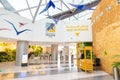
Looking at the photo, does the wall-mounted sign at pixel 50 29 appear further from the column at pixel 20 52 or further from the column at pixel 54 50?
the column at pixel 54 50

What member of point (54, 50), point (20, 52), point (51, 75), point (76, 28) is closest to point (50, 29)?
point (76, 28)

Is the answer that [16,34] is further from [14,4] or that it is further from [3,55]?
[3,55]

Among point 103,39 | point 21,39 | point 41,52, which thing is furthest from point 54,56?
point 103,39

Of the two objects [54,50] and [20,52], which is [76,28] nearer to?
[20,52]

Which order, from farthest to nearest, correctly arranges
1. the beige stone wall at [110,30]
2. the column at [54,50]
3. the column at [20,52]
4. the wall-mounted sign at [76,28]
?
the column at [54,50] < the wall-mounted sign at [76,28] < the column at [20,52] < the beige stone wall at [110,30]

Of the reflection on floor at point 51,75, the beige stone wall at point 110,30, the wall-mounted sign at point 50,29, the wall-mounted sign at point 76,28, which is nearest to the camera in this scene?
the reflection on floor at point 51,75

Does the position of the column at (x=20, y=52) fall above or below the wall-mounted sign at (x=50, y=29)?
below

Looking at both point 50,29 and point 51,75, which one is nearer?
point 51,75

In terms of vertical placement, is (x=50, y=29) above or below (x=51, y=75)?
above

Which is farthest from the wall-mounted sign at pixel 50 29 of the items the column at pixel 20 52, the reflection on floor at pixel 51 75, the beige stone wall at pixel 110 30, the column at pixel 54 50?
the beige stone wall at pixel 110 30

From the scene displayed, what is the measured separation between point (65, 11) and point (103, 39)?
26.3 feet

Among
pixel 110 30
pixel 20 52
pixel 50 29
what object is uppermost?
pixel 50 29

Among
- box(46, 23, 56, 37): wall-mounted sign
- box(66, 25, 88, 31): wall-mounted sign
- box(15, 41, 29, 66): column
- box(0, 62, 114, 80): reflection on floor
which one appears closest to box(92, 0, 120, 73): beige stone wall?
box(0, 62, 114, 80): reflection on floor

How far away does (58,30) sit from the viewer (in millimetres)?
16859
